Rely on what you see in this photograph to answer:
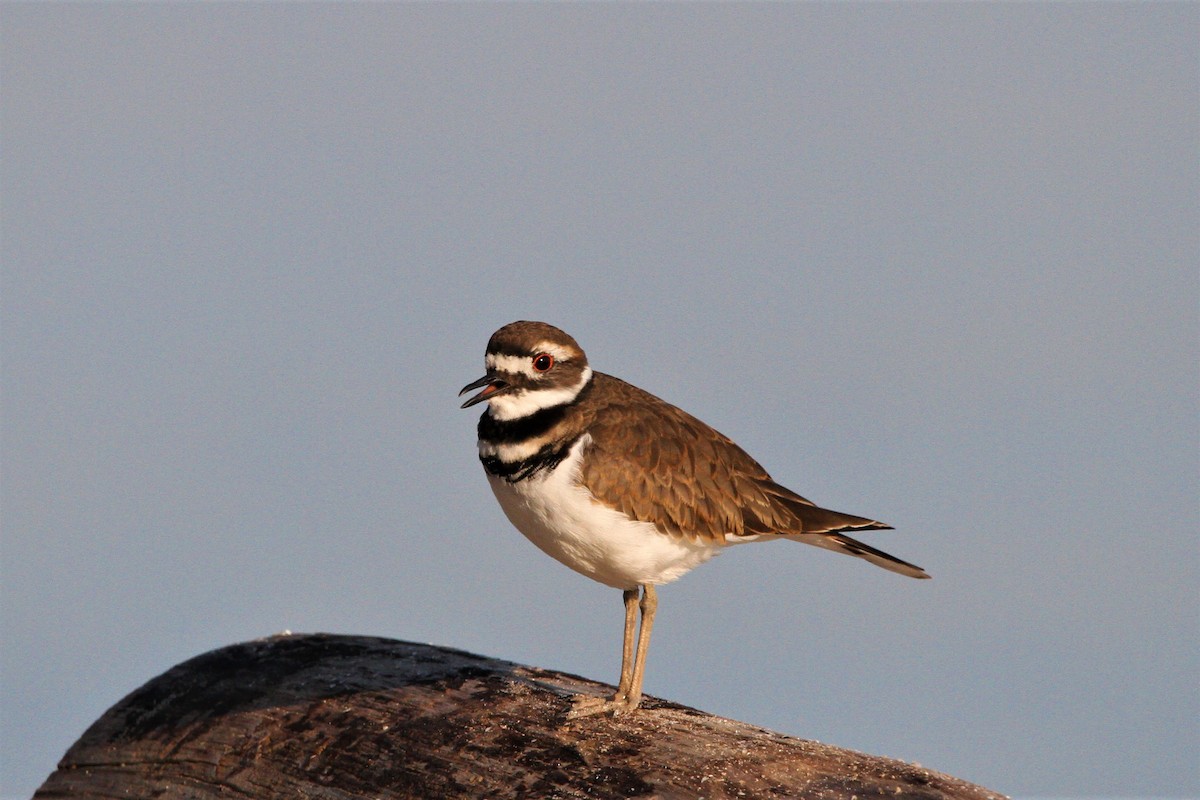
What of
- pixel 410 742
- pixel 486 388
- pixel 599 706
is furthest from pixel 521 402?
pixel 410 742

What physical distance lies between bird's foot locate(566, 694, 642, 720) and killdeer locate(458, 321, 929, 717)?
10mm

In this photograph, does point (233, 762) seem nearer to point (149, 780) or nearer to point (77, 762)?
point (149, 780)

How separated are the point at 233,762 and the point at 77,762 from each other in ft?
5.72

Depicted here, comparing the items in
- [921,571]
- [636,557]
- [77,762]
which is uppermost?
[921,571]

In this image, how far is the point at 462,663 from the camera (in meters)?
9.92

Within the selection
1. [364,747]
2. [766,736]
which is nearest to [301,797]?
[364,747]

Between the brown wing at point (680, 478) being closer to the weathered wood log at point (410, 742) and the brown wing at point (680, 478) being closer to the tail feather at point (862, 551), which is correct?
the tail feather at point (862, 551)

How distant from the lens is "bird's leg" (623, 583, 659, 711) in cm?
888

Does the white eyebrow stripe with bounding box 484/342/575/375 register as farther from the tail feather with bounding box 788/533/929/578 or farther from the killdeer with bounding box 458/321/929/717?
the tail feather with bounding box 788/533/929/578

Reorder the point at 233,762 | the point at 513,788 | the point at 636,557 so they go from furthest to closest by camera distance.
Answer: the point at 233,762 < the point at 636,557 < the point at 513,788

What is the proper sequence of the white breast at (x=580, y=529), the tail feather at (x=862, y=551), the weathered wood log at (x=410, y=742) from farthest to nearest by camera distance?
the tail feather at (x=862, y=551)
the white breast at (x=580, y=529)
the weathered wood log at (x=410, y=742)

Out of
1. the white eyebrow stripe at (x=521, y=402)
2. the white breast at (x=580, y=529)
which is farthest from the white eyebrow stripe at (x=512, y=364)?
the white breast at (x=580, y=529)

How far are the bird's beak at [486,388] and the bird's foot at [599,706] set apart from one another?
79.7 inches

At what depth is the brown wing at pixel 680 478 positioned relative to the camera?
8.55 m
